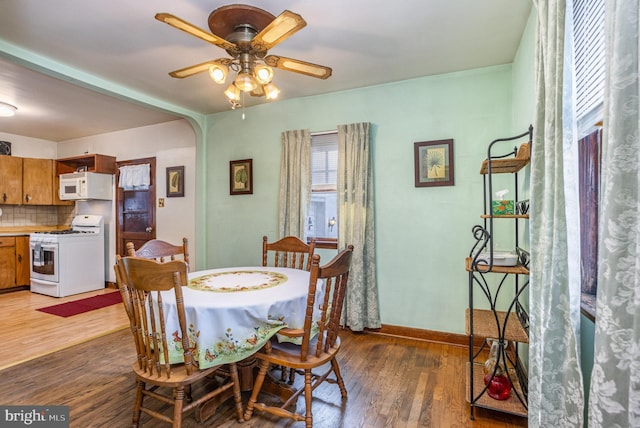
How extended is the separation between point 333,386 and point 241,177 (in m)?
2.56

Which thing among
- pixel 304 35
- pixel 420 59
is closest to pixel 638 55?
pixel 304 35

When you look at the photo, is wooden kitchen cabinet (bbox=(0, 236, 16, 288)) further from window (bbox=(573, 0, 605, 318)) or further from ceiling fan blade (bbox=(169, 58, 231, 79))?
window (bbox=(573, 0, 605, 318))

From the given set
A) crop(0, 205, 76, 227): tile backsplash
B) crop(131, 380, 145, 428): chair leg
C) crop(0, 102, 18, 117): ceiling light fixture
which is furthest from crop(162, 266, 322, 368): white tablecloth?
crop(0, 205, 76, 227): tile backsplash

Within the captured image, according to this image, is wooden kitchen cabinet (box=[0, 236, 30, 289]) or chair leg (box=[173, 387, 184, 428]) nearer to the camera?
chair leg (box=[173, 387, 184, 428])

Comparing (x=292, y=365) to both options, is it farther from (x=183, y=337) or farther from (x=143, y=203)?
(x=143, y=203)

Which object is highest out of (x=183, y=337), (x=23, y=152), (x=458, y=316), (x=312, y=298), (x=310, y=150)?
(x=23, y=152)

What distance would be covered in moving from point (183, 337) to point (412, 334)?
2.22 m

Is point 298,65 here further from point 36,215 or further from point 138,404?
point 36,215

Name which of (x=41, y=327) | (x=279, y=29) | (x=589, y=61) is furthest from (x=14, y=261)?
(x=589, y=61)

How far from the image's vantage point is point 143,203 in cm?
491

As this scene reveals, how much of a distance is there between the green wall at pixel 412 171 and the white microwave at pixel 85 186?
324 cm

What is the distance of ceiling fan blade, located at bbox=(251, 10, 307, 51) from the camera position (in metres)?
1.50

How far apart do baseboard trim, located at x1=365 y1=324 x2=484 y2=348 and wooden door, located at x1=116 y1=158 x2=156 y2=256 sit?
353 cm

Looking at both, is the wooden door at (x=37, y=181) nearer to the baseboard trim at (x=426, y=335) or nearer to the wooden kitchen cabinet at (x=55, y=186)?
the wooden kitchen cabinet at (x=55, y=186)
